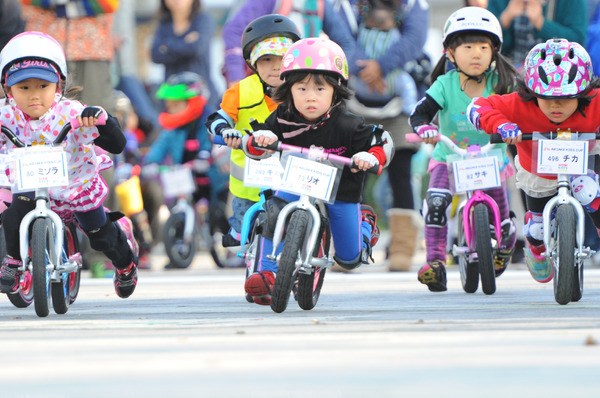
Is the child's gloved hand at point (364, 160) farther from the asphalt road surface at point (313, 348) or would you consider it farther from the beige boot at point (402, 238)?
the beige boot at point (402, 238)

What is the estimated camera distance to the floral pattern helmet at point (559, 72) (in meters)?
7.03

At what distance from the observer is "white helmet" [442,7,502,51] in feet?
27.6

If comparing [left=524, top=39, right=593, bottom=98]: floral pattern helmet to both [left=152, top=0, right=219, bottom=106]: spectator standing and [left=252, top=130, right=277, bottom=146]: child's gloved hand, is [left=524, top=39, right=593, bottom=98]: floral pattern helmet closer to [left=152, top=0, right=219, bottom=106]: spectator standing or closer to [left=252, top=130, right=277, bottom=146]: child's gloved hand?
[left=252, top=130, right=277, bottom=146]: child's gloved hand

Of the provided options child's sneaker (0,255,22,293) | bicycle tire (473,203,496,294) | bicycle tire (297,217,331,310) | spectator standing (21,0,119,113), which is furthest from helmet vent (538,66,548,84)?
spectator standing (21,0,119,113)

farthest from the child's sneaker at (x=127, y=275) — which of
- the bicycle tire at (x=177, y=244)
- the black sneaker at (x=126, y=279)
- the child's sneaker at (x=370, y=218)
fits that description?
the bicycle tire at (x=177, y=244)

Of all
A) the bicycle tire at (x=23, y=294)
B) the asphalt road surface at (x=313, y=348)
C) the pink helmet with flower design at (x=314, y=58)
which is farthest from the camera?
the bicycle tire at (x=23, y=294)

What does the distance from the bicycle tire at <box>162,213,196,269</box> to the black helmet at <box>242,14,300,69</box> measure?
4.43m

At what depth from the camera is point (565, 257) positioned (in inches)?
262

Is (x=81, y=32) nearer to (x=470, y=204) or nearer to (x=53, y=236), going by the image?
(x=470, y=204)

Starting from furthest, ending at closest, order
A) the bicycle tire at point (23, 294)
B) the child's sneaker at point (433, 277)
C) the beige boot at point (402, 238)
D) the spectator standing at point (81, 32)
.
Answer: the beige boot at point (402, 238), the spectator standing at point (81, 32), the child's sneaker at point (433, 277), the bicycle tire at point (23, 294)

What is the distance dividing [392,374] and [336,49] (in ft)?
10.9

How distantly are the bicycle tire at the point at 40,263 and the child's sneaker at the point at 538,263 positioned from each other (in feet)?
8.92

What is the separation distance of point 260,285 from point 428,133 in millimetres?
1640

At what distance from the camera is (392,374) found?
13.1ft
